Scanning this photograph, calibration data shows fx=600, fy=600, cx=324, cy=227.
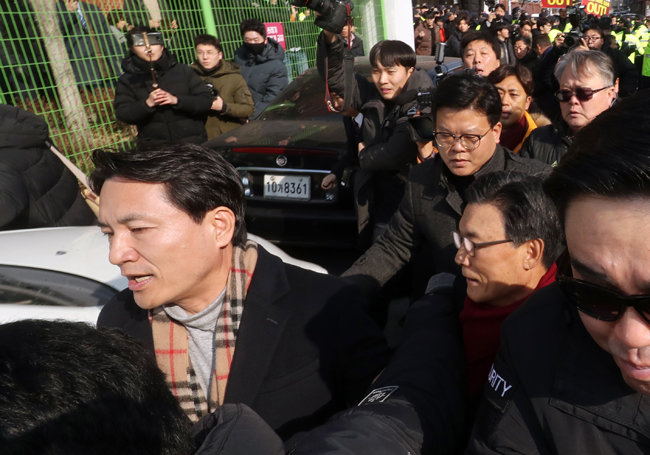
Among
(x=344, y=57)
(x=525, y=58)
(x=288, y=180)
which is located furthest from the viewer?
(x=525, y=58)

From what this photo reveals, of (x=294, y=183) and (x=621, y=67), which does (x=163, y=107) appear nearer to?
(x=294, y=183)

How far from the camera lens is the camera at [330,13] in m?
3.48

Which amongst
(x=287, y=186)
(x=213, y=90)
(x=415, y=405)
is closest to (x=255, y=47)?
(x=213, y=90)

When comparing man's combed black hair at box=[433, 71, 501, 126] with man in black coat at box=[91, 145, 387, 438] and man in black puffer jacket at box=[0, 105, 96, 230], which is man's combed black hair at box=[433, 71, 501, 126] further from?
man in black puffer jacket at box=[0, 105, 96, 230]

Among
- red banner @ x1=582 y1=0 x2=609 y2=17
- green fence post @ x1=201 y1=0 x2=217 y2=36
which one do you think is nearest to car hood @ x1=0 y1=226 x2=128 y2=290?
green fence post @ x1=201 y1=0 x2=217 y2=36

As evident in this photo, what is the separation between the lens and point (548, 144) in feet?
11.0

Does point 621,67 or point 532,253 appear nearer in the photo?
point 532,253

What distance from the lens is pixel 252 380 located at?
5.62ft

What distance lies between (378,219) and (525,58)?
22.3 feet

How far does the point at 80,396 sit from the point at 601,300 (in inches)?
33.4

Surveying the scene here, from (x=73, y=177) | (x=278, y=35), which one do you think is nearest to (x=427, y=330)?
(x=73, y=177)

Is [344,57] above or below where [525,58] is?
above

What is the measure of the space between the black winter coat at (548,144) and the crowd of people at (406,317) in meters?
0.01

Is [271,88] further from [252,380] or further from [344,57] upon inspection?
[252,380]
